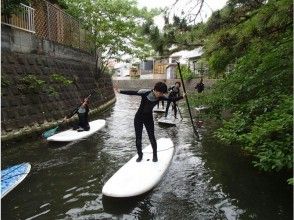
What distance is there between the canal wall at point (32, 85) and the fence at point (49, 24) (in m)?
0.40

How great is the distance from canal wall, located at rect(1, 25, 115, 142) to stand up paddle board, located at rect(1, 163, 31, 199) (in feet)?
10.8

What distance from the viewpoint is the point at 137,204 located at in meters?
6.67

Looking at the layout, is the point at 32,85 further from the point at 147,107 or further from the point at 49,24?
the point at 147,107

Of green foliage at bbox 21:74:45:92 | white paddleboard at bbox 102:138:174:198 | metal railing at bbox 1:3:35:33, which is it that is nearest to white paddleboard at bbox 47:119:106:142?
green foliage at bbox 21:74:45:92

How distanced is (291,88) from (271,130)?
1.28 metres

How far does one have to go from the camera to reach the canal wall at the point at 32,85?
11.8 meters

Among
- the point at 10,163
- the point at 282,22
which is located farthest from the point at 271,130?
the point at 10,163

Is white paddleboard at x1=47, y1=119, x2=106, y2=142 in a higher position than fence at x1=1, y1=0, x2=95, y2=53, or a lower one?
lower

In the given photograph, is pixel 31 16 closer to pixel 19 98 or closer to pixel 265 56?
pixel 19 98

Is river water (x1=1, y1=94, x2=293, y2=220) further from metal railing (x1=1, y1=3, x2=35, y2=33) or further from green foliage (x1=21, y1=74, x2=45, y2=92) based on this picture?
metal railing (x1=1, y1=3, x2=35, y2=33)

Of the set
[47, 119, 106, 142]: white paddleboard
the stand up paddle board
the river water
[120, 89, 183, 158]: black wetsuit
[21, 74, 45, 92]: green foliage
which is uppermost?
[21, 74, 45, 92]: green foliage

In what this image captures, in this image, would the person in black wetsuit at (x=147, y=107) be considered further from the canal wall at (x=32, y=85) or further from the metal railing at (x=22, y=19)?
the metal railing at (x=22, y=19)

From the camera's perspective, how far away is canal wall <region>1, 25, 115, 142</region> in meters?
11.8

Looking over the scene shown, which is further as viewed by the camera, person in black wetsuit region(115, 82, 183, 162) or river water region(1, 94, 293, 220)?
person in black wetsuit region(115, 82, 183, 162)
